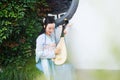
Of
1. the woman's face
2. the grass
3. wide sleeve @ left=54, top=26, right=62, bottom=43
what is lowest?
the grass

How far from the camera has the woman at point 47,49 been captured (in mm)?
3469

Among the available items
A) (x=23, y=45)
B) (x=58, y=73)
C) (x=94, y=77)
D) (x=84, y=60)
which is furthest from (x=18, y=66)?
(x=94, y=77)

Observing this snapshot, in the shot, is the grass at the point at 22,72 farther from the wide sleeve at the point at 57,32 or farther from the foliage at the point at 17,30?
the wide sleeve at the point at 57,32

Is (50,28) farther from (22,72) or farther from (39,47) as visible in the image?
(22,72)

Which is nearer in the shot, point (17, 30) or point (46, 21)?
point (46, 21)

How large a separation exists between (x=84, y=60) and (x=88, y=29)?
33cm

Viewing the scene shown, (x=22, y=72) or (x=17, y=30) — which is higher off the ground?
(x=17, y=30)

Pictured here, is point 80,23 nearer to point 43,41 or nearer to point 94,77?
point 43,41

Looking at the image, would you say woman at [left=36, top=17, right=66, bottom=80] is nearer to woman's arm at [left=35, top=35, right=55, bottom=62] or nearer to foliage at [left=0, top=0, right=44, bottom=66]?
woman's arm at [left=35, top=35, right=55, bottom=62]

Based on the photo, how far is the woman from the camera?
3469 millimetres

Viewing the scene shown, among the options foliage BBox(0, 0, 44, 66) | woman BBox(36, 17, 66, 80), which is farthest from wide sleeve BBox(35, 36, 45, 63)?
foliage BBox(0, 0, 44, 66)

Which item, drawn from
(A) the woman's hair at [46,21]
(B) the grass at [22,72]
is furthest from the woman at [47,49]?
(B) the grass at [22,72]

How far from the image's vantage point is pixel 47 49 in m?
3.50

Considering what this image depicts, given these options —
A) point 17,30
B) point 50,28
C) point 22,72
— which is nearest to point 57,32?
point 50,28
